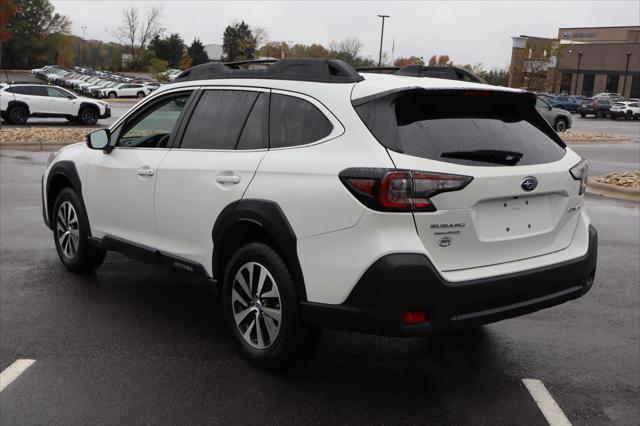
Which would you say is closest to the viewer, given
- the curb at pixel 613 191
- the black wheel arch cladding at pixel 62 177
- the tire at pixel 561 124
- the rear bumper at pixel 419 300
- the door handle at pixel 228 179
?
the rear bumper at pixel 419 300

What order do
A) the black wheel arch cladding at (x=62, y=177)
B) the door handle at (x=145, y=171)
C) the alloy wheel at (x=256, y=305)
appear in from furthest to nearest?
1. the black wheel arch cladding at (x=62, y=177)
2. the door handle at (x=145, y=171)
3. the alloy wheel at (x=256, y=305)

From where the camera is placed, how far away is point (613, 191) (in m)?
11.8

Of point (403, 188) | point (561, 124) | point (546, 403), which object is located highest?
point (403, 188)

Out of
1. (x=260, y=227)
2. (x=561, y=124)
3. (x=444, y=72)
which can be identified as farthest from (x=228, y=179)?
(x=561, y=124)

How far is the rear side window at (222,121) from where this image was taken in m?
4.20

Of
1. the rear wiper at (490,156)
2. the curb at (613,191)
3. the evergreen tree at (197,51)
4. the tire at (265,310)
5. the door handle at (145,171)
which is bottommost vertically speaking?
the curb at (613,191)

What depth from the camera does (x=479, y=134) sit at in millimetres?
3648

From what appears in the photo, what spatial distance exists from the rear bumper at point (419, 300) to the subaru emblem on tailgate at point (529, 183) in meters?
0.46

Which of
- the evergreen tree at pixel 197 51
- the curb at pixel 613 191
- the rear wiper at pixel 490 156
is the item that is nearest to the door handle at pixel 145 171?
the rear wiper at pixel 490 156

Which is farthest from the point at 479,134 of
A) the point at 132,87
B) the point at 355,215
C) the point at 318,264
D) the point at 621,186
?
the point at 132,87

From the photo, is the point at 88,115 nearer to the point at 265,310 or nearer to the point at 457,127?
the point at 265,310

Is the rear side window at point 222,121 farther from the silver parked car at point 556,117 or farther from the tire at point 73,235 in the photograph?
the silver parked car at point 556,117

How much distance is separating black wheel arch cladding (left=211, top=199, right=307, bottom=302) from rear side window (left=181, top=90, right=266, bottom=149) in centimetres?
44

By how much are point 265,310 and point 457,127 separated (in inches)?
61.6
